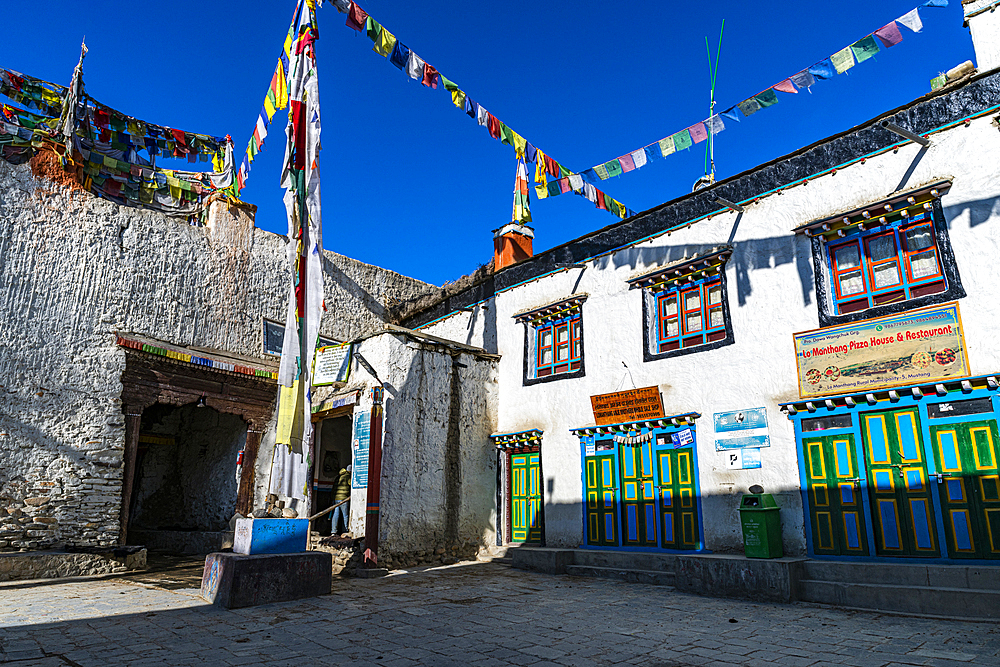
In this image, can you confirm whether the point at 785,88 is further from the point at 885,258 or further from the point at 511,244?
the point at 511,244

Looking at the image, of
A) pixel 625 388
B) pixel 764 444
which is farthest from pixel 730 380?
pixel 625 388

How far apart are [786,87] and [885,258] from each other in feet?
9.55

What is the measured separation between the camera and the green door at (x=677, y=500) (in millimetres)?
8695

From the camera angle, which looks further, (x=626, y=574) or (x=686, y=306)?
(x=686, y=306)

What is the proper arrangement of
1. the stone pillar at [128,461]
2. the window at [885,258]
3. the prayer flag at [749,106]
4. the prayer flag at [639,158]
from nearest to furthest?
the window at [885,258]
the prayer flag at [749,106]
the stone pillar at [128,461]
the prayer flag at [639,158]

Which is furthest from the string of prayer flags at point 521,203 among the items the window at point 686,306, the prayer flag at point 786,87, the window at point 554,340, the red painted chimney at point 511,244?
the prayer flag at point 786,87

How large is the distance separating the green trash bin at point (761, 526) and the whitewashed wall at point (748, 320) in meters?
0.28

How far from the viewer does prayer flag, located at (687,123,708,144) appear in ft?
31.4

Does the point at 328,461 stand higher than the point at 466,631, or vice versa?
the point at 328,461

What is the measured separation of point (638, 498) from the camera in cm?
932

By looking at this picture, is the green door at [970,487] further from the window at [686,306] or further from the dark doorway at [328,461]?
the dark doorway at [328,461]

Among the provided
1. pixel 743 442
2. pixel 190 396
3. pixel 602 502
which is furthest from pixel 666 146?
pixel 190 396

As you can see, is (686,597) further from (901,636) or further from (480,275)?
(480,275)

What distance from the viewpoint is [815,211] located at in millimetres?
8328
